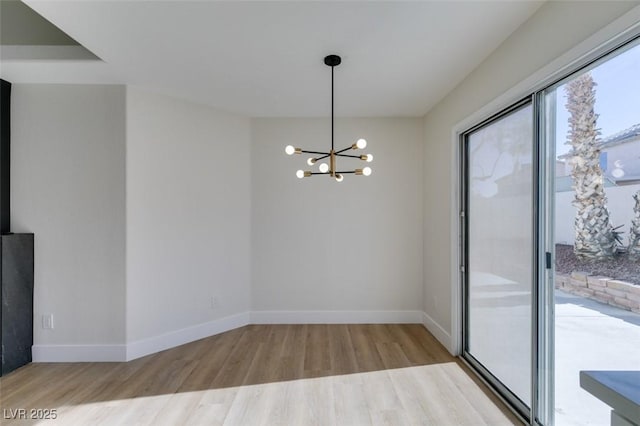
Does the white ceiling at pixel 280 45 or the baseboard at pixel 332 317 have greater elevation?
the white ceiling at pixel 280 45

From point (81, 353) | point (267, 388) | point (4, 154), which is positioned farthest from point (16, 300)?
point (267, 388)

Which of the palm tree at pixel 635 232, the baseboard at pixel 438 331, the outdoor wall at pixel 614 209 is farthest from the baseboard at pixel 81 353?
the palm tree at pixel 635 232

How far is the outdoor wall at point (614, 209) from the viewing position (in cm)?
146

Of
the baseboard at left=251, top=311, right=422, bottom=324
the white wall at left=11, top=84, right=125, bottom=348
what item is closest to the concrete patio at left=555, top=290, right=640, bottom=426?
the baseboard at left=251, top=311, right=422, bottom=324

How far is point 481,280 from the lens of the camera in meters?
2.76

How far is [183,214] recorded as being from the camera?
3.41 meters

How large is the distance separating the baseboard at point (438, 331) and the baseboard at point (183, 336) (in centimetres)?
233

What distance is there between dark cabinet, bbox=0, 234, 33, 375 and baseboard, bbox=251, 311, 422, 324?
2254 mm

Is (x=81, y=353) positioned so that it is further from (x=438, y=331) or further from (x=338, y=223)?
(x=438, y=331)

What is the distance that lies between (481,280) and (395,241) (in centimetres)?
137

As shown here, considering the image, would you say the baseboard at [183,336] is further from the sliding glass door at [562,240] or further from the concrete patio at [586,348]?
the concrete patio at [586,348]

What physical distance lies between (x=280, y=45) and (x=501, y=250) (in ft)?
7.89

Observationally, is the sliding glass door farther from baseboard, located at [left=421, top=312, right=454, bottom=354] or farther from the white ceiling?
the white ceiling

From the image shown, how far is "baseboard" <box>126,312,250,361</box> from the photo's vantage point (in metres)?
3.05
